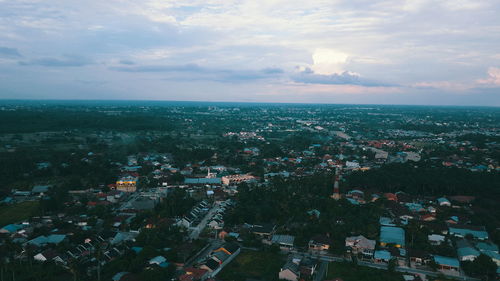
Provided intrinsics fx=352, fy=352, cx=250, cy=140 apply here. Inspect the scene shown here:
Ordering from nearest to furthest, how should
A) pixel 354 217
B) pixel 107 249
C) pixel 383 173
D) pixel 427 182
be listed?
pixel 107 249
pixel 354 217
pixel 427 182
pixel 383 173

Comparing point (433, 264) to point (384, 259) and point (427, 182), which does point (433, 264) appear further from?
point (427, 182)

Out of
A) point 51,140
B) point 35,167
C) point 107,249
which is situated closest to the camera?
point 107,249

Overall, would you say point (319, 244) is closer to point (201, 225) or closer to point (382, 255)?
point (382, 255)

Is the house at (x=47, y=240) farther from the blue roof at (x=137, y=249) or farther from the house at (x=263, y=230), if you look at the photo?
the house at (x=263, y=230)

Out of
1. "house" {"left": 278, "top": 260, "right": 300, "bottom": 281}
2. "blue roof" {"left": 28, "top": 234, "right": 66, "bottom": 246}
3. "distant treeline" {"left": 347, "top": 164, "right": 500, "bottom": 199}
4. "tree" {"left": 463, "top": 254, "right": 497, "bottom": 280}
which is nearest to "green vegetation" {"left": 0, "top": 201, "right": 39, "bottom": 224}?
"blue roof" {"left": 28, "top": 234, "right": 66, "bottom": 246}

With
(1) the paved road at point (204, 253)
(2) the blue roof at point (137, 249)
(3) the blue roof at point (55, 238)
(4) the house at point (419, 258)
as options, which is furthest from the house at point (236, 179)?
(4) the house at point (419, 258)

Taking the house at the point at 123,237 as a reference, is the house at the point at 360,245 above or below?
above

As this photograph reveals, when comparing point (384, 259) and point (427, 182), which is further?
point (427, 182)

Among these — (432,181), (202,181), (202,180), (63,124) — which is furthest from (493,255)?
(63,124)

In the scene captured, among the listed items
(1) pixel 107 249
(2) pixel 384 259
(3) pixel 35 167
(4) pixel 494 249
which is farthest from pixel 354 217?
(3) pixel 35 167
